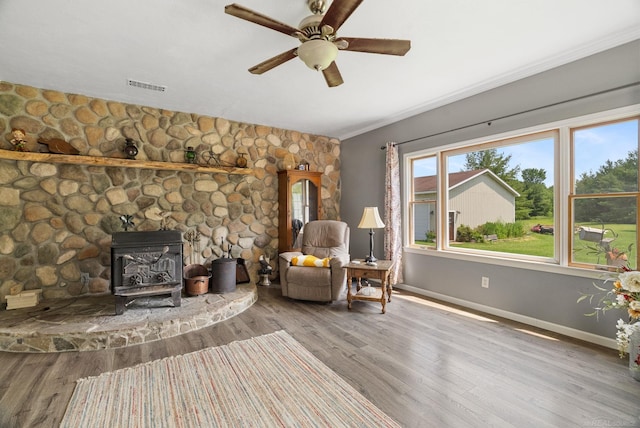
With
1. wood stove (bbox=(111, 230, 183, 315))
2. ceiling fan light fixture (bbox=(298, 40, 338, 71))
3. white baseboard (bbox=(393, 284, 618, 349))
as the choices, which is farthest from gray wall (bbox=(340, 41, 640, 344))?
wood stove (bbox=(111, 230, 183, 315))

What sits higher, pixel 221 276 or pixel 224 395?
pixel 221 276

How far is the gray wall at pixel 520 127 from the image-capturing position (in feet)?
8.25

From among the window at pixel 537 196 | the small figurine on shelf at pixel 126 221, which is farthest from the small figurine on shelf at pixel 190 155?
the window at pixel 537 196

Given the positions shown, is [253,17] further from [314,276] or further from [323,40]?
[314,276]

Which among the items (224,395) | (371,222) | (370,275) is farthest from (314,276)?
(224,395)

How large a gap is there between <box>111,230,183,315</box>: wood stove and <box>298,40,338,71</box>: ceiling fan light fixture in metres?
2.47

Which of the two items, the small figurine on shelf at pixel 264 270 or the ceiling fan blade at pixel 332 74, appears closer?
the ceiling fan blade at pixel 332 74

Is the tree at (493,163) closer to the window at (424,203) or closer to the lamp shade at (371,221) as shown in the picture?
the window at (424,203)

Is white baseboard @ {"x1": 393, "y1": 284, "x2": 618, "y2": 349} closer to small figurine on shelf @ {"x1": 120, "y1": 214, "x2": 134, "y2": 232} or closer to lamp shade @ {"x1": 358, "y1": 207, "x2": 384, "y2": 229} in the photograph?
lamp shade @ {"x1": 358, "y1": 207, "x2": 384, "y2": 229}

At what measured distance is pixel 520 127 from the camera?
121 inches

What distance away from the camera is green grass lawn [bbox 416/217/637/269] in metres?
2.51

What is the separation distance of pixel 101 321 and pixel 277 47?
3028 millimetres

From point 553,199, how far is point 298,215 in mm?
3397

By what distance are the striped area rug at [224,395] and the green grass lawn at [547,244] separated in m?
2.50
